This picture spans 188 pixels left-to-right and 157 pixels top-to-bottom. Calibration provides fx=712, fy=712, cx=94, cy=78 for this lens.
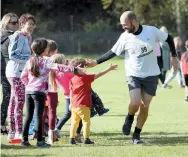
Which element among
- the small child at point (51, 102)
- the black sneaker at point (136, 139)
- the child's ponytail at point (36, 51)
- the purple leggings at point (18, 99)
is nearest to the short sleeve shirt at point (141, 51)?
the black sneaker at point (136, 139)

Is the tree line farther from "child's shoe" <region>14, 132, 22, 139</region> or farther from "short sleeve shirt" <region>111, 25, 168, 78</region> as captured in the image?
"child's shoe" <region>14, 132, 22, 139</region>

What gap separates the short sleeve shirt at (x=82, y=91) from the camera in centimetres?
1072

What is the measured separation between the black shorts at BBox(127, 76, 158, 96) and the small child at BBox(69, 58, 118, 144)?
14.1 inches

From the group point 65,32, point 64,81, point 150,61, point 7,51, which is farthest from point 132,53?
point 65,32

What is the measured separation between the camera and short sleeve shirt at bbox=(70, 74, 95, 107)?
10719 mm

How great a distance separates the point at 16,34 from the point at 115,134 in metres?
2.48

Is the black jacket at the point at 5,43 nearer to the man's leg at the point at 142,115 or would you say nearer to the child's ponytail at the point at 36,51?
the child's ponytail at the point at 36,51

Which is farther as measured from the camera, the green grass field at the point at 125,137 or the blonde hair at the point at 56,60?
the blonde hair at the point at 56,60

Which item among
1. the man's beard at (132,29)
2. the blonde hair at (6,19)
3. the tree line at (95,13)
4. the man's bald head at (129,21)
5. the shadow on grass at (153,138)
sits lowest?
the shadow on grass at (153,138)

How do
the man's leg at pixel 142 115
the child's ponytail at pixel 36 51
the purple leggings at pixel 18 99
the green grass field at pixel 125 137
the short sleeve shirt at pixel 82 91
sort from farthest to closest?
the purple leggings at pixel 18 99
the man's leg at pixel 142 115
the short sleeve shirt at pixel 82 91
the child's ponytail at pixel 36 51
the green grass field at pixel 125 137

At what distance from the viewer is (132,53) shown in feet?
35.4

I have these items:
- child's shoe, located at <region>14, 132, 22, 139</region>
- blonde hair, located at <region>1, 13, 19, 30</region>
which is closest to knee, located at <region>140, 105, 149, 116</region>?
child's shoe, located at <region>14, 132, 22, 139</region>

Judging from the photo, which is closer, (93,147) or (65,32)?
(93,147)

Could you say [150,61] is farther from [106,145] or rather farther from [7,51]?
[7,51]
